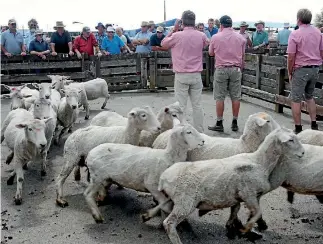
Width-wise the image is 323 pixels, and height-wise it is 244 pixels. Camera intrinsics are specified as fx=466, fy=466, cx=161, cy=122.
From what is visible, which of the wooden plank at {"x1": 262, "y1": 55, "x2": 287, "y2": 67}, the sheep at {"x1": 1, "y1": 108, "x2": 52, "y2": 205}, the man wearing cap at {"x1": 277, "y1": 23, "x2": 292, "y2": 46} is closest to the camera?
the sheep at {"x1": 1, "y1": 108, "x2": 52, "y2": 205}

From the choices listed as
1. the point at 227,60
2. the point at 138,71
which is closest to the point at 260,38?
the point at 138,71

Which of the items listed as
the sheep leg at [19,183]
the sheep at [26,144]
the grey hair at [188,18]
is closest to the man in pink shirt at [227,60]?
the grey hair at [188,18]

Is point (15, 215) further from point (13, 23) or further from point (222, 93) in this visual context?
point (13, 23)

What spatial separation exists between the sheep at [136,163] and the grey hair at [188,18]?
10.9 ft

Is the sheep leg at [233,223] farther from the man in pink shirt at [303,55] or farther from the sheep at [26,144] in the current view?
the man in pink shirt at [303,55]

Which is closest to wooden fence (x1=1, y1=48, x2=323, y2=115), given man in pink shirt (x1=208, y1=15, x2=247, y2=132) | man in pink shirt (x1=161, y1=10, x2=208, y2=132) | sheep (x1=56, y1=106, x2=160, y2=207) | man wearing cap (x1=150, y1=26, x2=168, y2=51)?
man wearing cap (x1=150, y1=26, x2=168, y2=51)

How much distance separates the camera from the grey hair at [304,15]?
811 centimetres

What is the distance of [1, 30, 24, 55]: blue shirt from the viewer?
14.0 m

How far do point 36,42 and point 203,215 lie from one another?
10.3m

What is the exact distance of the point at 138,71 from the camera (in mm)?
15461

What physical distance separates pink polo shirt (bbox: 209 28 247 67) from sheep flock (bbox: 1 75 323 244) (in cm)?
277

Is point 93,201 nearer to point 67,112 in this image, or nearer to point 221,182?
point 221,182

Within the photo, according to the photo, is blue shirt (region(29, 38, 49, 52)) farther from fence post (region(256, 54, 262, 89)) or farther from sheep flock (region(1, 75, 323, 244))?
sheep flock (region(1, 75, 323, 244))

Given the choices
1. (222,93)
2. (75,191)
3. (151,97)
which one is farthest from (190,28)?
(151,97)
